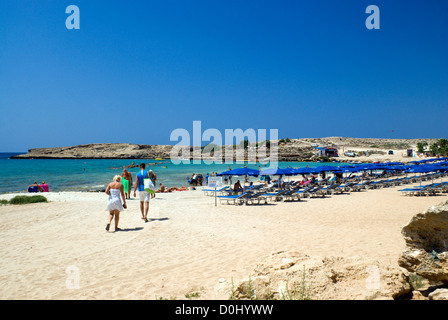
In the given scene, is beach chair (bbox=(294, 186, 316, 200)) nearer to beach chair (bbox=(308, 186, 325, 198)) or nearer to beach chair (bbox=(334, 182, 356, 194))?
beach chair (bbox=(308, 186, 325, 198))

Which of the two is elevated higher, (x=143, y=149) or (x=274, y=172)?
(x=143, y=149)

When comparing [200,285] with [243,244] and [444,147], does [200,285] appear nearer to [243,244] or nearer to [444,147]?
[243,244]

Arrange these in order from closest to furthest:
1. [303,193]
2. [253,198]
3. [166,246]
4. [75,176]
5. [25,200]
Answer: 1. [166,246]
2. [253,198]
3. [25,200]
4. [303,193]
5. [75,176]

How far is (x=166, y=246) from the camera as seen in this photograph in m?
6.47

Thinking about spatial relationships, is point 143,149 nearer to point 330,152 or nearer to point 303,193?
point 330,152

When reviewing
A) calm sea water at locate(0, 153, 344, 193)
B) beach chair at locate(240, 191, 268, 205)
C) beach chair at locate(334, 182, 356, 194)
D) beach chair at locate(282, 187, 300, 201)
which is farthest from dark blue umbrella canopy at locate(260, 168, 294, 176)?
calm sea water at locate(0, 153, 344, 193)

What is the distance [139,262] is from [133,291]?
1.30 meters

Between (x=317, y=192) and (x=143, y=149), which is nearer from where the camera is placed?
(x=317, y=192)

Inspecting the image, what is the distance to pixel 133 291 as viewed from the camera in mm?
4145

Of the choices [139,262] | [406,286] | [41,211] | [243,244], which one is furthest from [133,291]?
[41,211]

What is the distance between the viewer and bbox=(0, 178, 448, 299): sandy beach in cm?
434

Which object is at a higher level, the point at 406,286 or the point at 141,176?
the point at 141,176

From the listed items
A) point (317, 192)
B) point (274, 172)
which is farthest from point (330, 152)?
point (317, 192)

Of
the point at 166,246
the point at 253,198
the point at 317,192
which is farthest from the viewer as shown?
the point at 317,192
